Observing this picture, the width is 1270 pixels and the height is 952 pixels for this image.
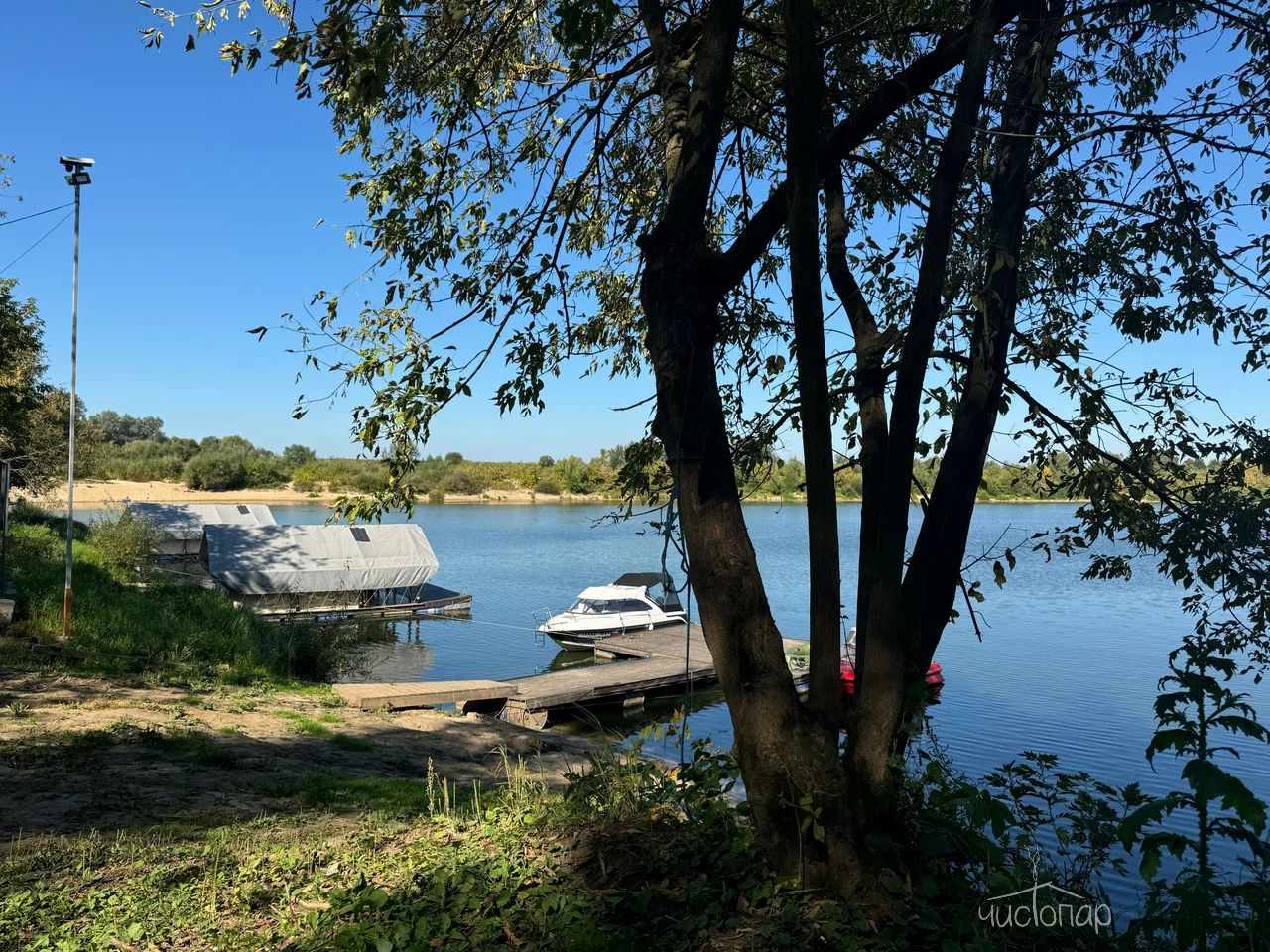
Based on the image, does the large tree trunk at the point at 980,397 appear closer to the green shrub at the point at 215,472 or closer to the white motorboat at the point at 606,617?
the white motorboat at the point at 606,617

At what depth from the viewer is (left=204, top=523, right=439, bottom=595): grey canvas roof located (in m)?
28.9

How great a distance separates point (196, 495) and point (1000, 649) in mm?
68013

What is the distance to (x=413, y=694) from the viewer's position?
13.7 metres

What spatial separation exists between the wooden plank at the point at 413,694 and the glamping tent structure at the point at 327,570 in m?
14.3

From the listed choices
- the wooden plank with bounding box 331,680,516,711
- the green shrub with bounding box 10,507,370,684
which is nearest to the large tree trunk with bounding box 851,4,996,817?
the wooden plank with bounding box 331,680,516,711

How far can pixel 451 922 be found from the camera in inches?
142

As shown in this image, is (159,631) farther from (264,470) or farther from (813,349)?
(264,470)

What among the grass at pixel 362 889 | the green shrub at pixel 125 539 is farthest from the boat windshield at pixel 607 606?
the grass at pixel 362 889

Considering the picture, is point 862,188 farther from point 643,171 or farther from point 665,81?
point 665,81

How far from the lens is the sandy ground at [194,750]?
607 centimetres

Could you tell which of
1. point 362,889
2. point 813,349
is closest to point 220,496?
point 362,889

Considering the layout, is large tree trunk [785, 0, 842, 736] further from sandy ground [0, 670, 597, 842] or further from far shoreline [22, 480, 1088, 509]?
far shoreline [22, 480, 1088, 509]

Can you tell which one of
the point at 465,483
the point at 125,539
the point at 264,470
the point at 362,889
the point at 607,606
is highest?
the point at 264,470

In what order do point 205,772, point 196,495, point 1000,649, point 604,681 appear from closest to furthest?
point 205,772 < point 604,681 < point 1000,649 < point 196,495
